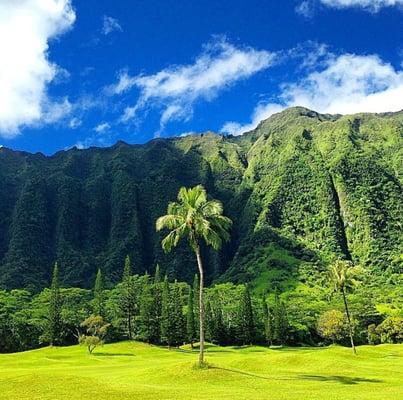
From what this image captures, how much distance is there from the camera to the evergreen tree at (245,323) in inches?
6211

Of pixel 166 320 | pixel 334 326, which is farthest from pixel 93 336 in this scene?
pixel 334 326

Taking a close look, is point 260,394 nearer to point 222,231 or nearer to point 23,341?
point 222,231

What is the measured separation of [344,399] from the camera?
3500cm

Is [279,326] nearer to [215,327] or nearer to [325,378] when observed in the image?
[215,327]

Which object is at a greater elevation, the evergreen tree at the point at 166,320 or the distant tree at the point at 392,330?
the evergreen tree at the point at 166,320

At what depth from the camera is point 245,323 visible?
158250mm

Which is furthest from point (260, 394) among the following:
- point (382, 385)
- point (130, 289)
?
point (130, 289)

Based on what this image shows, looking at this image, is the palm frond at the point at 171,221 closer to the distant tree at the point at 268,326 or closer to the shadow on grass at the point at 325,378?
the shadow on grass at the point at 325,378

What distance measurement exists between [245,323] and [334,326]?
26.4 m

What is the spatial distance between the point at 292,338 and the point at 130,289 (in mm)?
56207

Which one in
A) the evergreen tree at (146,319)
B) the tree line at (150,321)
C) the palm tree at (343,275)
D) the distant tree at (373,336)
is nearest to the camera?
the palm tree at (343,275)

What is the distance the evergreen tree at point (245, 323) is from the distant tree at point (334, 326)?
22.0 metres

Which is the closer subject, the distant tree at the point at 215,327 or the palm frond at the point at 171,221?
the palm frond at the point at 171,221

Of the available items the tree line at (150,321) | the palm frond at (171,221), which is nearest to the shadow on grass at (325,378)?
the palm frond at (171,221)
